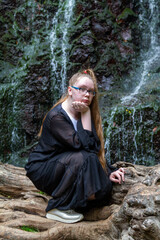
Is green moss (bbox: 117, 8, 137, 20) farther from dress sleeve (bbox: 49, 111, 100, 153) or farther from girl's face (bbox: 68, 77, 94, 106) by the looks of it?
dress sleeve (bbox: 49, 111, 100, 153)

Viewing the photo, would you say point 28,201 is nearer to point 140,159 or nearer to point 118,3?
point 140,159

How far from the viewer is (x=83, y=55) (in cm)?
685

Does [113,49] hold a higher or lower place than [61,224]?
higher

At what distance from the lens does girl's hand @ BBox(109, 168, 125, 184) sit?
2397mm

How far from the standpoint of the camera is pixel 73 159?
7.24 feet

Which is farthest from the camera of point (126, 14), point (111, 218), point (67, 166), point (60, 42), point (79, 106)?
point (126, 14)

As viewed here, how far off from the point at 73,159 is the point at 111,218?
0.59 metres

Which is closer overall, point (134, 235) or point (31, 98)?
point (134, 235)

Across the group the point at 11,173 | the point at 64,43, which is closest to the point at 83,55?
the point at 64,43

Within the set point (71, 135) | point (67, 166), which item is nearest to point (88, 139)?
point (71, 135)

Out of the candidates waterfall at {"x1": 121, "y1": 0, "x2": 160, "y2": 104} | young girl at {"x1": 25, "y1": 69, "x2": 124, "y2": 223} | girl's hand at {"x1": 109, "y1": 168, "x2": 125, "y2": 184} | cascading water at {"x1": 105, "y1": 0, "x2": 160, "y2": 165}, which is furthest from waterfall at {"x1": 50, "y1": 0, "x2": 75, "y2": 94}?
girl's hand at {"x1": 109, "y1": 168, "x2": 125, "y2": 184}

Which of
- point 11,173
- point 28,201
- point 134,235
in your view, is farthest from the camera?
point 11,173

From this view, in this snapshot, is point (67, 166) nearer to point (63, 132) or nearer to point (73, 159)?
point (73, 159)

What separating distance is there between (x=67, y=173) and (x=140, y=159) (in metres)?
2.94
